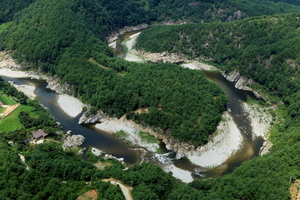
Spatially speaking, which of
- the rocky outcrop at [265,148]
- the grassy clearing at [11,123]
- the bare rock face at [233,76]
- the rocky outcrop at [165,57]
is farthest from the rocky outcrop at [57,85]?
the rocky outcrop at [265,148]

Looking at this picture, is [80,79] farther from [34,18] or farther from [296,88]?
[296,88]

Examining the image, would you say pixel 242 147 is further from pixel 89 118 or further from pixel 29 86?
pixel 29 86

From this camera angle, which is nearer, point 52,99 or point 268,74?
point 52,99

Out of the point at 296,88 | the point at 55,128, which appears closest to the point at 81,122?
the point at 55,128

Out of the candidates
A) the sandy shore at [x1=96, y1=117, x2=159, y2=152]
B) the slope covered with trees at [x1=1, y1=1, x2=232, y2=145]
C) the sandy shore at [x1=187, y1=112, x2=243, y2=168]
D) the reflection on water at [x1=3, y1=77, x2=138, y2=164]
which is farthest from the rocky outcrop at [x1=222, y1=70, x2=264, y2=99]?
the reflection on water at [x1=3, y1=77, x2=138, y2=164]

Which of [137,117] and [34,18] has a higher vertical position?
[34,18]

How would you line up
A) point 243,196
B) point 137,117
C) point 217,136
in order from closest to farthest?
point 243,196 → point 217,136 → point 137,117

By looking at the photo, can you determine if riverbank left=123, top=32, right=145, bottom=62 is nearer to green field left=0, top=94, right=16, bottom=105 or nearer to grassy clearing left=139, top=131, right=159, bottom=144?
green field left=0, top=94, right=16, bottom=105
